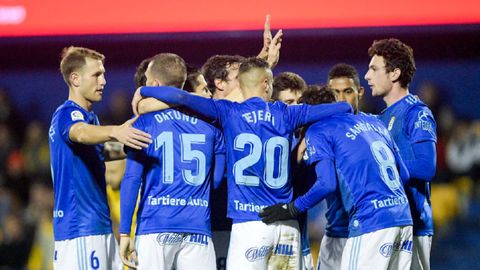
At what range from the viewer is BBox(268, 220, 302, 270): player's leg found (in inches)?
211

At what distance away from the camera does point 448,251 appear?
34.9 ft

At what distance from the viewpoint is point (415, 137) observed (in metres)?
5.81

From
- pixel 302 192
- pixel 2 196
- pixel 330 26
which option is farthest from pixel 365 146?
pixel 2 196

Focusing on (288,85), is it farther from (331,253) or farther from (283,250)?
(283,250)

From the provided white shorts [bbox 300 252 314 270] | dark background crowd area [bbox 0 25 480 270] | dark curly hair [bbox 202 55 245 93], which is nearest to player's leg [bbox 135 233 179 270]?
white shorts [bbox 300 252 314 270]

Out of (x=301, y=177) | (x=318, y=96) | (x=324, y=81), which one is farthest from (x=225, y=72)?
(x=324, y=81)

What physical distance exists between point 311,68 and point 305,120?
5.23m

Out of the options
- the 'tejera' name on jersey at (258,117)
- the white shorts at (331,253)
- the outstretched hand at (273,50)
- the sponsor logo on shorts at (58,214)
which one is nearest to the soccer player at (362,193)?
the 'tejera' name on jersey at (258,117)

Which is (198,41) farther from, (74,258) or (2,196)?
(74,258)

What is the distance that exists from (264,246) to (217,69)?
157 cm

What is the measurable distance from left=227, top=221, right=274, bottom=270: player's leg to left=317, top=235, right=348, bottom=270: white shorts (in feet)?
2.77

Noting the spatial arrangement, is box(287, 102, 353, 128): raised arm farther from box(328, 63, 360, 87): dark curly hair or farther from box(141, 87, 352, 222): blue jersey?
box(328, 63, 360, 87): dark curly hair

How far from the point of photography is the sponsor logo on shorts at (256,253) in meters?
5.25

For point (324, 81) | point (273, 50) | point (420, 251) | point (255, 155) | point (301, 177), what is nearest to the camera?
point (255, 155)
